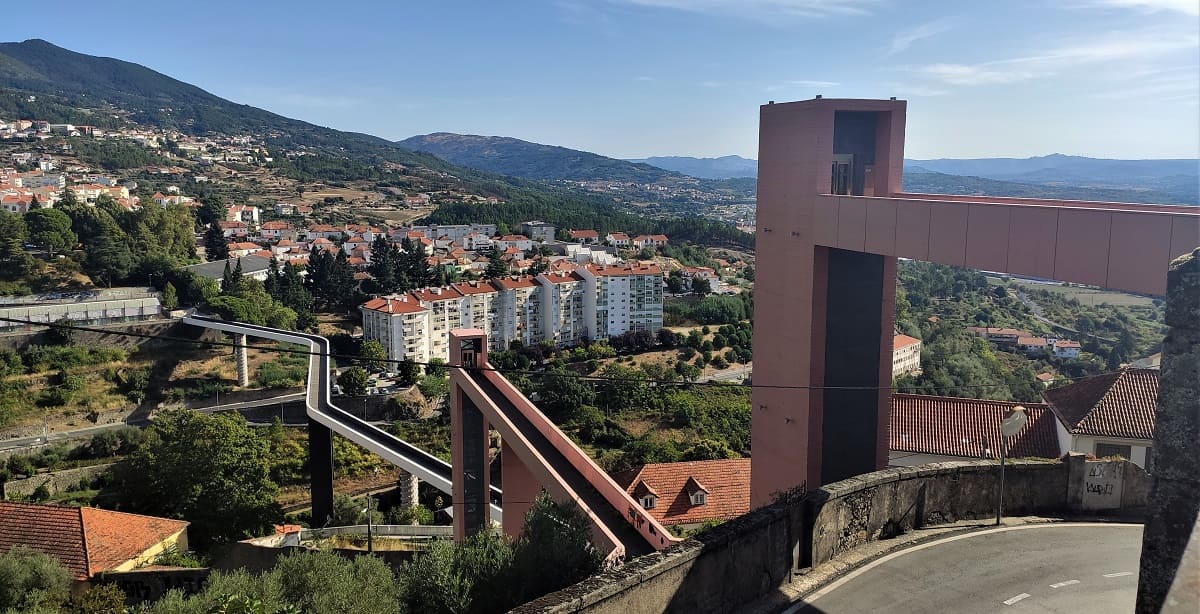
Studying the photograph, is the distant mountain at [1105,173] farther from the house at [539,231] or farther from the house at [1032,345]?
the house at [539,231]

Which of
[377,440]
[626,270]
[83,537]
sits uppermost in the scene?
[626,270]

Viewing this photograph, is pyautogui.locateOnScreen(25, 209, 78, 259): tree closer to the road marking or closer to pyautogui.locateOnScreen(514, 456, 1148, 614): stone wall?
pyautogui.locateOnScreen(514, 456, 1148, 614): stone wall

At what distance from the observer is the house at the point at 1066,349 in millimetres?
30969

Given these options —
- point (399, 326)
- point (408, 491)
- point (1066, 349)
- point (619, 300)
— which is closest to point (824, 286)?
point (408, 491)

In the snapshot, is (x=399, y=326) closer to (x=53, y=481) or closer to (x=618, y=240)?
(x=53, y=481)

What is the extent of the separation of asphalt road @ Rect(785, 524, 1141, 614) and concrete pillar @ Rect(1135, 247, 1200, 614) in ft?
4.69

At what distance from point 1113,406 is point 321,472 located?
63.0ft

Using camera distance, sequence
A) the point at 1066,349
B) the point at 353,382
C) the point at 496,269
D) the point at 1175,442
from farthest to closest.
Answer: the point at 496,269
the point at 353,382
the point at 1066,349
the point at 1175,442

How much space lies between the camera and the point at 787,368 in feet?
22.2

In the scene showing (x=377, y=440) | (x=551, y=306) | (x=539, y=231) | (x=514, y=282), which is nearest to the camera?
(x=377, y=440)

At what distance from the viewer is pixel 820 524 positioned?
4.93 m

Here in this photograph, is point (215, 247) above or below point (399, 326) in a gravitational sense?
above

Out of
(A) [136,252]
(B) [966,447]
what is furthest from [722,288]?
(B) [966,447]

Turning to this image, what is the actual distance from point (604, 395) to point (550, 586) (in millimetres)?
30196
